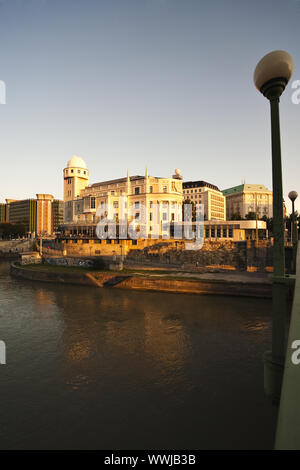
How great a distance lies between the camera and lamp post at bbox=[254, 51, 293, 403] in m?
6.02

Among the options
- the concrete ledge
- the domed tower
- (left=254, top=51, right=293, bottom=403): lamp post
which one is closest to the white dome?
the domed tower

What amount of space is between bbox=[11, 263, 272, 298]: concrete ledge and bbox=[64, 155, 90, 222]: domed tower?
46.7m

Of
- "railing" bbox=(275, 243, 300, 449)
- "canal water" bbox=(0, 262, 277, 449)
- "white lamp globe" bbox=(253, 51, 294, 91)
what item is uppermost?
"white lamp globe" bbox=(253, 51, 294, 91)

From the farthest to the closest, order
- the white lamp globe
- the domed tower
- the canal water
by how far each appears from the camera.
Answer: the domed tower, the canal water, the white lamp globe

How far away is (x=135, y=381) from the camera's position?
13.5 metres

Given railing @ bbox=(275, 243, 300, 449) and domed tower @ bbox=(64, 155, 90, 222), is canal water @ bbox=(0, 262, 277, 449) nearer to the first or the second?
railing @ bbox=(275, 243, 300, 449)

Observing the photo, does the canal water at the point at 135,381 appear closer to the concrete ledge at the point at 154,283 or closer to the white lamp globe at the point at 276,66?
the concrete ledge at the point at 154,283

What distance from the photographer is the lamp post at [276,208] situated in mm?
6023

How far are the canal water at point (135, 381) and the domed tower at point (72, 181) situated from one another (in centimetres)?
7033

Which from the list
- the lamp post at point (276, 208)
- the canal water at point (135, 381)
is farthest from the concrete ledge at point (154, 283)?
the lamp post at point (276, 208)

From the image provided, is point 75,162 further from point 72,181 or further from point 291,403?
point 291,403

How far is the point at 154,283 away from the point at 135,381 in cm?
2507

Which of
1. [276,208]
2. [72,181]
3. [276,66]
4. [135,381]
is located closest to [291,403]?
[276,208]

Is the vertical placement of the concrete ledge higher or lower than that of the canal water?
higher
